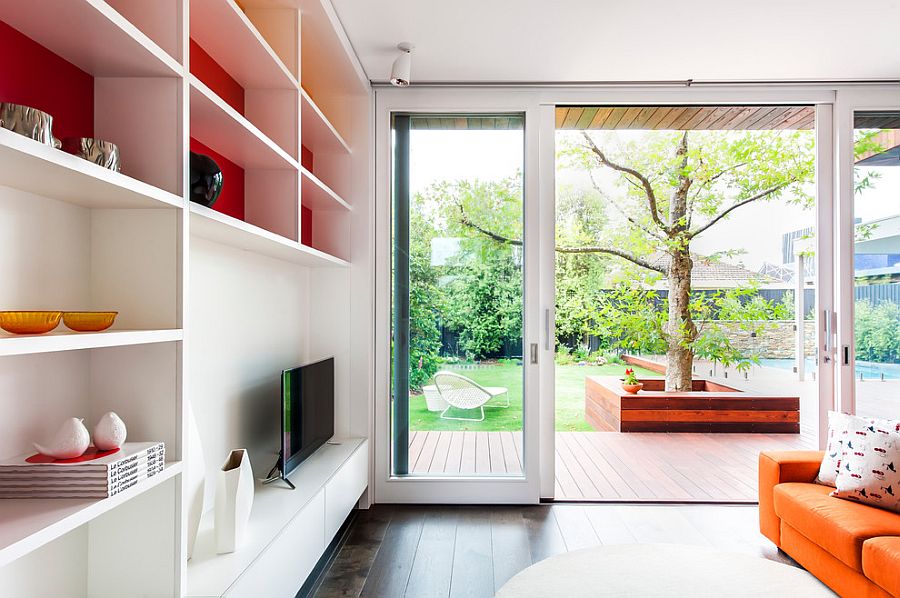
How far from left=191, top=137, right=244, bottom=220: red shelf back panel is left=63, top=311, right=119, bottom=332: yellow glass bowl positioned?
105 cm

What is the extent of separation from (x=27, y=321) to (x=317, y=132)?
2224 millimetres

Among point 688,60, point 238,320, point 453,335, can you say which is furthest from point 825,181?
point 238,320

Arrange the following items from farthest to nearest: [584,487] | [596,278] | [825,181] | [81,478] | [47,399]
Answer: [596,278]
[584,487]
[825,181]
[47,399]
[81,478]

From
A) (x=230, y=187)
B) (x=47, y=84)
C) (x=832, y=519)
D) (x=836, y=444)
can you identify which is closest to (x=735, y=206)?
(x=836, y=444)

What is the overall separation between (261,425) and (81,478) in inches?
59.3

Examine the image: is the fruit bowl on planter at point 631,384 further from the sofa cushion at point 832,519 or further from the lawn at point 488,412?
the sofa cushion at point 832,519

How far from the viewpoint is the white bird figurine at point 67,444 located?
122 centimetres

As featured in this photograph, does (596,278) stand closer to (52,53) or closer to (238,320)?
(238,320)

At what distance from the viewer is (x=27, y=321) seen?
3.52ft

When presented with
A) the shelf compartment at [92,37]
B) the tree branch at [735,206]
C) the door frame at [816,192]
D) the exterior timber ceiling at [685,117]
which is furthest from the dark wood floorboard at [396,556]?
the tree branch at [735,206]

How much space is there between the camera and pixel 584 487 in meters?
4.18

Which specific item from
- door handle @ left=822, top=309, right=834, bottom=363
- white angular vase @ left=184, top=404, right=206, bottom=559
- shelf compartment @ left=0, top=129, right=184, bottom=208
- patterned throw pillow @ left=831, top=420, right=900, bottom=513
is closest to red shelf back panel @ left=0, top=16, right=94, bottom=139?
shelf compartment @ left=0, top=129, right=184, bottom=208

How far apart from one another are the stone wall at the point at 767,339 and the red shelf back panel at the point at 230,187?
516 centimetres

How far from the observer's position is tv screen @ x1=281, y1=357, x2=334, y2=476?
99.6 inches
